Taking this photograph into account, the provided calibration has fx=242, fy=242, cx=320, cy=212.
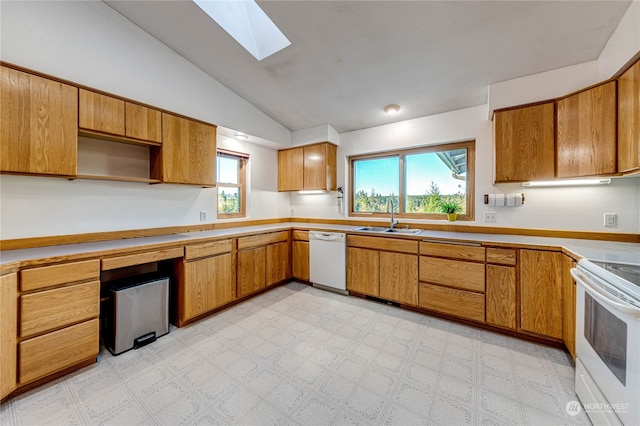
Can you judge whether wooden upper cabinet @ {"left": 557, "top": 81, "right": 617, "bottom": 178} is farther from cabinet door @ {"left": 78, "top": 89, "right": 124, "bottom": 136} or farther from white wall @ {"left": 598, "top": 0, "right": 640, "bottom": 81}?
cabinet door @ {"left": 78, "top": 89, "right": 124, "bottom": 136}

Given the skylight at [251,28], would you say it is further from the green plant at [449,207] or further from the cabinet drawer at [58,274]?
the green plant at [449,207]

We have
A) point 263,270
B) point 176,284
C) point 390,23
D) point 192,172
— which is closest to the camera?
point 390,23

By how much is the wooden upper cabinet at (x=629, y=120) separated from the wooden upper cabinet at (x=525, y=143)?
423 mm

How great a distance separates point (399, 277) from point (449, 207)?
1079 mm

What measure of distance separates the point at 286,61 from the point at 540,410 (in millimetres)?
3419

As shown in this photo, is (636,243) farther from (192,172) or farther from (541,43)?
(192,172)

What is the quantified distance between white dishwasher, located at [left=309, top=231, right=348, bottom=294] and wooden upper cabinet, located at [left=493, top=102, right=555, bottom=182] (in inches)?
74.7

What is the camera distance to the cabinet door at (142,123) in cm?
219

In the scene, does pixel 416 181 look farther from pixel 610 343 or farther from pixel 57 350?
pixel 57 350

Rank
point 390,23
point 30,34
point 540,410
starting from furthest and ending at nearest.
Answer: point 390,23
point 30,34
point 540,410

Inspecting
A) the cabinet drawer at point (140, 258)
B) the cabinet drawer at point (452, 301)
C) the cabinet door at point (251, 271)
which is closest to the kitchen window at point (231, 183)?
the cabinet door at point (251, 271)

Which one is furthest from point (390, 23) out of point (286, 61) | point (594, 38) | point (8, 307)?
point (8, 307)

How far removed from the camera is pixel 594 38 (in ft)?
6.24

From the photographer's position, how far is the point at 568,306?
1846 mm
